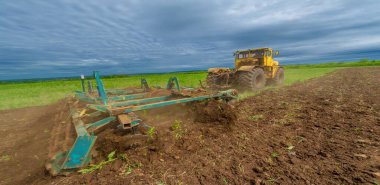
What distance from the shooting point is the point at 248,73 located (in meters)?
9.40

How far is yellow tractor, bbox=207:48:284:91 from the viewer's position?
9531mm

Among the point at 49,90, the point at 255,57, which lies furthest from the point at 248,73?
the point at 49,90

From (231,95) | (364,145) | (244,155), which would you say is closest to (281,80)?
(231,95)

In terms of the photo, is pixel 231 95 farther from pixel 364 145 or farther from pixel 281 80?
pixel 281 80

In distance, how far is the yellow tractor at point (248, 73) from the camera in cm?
953

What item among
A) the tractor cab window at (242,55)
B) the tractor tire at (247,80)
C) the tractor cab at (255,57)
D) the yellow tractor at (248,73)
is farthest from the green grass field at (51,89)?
the tractor cab window at (242,55)

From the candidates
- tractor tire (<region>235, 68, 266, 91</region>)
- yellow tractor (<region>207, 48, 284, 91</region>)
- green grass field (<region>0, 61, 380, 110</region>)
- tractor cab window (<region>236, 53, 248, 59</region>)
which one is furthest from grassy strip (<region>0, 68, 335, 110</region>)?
tractor cab window (<region>236, 53, 248, 59</region>)

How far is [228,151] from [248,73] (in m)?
6.92

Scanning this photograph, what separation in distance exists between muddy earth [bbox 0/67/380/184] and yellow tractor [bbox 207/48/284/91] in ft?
15.1

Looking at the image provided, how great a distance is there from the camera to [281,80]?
13.9m

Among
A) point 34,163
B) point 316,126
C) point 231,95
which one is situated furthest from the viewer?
point 231,95

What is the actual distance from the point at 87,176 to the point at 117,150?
58 centimetres

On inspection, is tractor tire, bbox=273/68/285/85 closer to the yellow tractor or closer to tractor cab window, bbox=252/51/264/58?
the yellow tractor

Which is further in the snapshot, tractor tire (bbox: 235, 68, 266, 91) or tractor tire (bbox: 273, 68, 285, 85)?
tractor tire (bbox: 273, 68, 285, 85)
